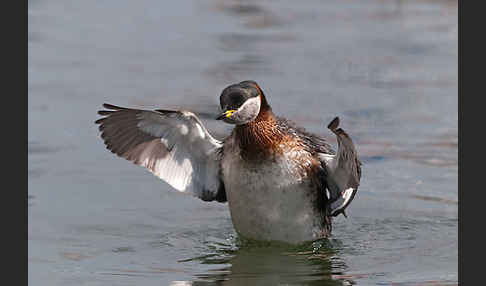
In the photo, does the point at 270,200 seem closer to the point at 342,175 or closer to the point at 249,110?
the point at 342,175

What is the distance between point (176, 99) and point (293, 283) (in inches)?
220

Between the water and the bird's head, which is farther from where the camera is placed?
the water

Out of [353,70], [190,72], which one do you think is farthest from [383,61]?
[190,72]

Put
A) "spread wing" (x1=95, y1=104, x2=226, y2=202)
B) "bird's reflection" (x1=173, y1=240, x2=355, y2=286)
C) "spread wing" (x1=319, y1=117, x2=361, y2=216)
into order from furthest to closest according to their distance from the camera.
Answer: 1. "spread wing" (x1=95, y1=104, x2=226, y2=202)
2. "spread wing" (x1=319, y1=117, x2=361, y2=216)
3. "bird's reflection" (x1=173, y1=240, x2=355, y2=286)

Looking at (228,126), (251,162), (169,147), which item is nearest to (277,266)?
(251,162)

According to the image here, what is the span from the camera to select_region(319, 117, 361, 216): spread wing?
354 inches

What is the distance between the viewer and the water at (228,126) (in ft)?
30.2

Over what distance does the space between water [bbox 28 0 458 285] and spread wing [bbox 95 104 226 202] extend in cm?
51

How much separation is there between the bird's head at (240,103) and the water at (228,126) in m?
1.25

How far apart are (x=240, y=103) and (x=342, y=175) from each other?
Answer: 3.87 ft

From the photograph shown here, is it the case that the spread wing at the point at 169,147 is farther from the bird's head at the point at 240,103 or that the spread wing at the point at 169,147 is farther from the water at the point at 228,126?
the bird's head at the point at 240,103

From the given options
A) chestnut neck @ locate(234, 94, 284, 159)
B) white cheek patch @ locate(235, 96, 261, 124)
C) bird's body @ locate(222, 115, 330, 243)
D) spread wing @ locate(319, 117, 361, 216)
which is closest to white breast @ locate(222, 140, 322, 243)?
bird's body @ locate(222, 115, 330, 243)

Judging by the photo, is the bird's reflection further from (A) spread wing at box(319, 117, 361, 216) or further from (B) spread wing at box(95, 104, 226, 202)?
(B) spread wing at box(95, 104, 226, 202)

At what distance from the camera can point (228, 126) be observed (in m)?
13.1
